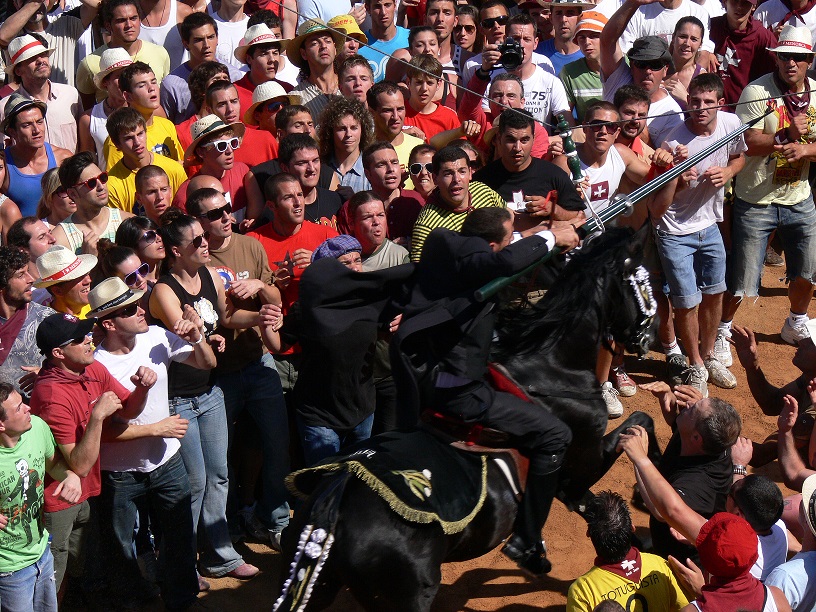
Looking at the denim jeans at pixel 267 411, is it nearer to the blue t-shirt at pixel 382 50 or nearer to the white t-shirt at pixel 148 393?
the white t-shirt at pixel 148 393

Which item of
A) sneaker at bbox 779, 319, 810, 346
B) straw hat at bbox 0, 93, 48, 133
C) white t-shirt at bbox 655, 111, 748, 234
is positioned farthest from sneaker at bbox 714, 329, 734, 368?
straw hat at bbox 0, 93, 48, 133

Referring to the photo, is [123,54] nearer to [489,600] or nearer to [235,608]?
[235,608]

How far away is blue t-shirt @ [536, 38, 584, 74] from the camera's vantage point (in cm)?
1070

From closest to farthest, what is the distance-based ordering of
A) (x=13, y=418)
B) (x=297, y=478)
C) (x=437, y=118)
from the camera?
(x=13, y=418)
(x=297, y=478)
(x=437, y=118)

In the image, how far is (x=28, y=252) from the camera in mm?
6879

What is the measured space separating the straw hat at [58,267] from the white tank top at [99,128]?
2.11m

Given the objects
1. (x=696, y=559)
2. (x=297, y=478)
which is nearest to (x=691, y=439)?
(x=696, y=559)

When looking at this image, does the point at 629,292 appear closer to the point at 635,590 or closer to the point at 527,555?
the point at 527,555

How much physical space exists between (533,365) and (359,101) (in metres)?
3.19

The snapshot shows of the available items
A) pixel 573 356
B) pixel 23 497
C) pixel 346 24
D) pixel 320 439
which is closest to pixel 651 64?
pixel 346 24

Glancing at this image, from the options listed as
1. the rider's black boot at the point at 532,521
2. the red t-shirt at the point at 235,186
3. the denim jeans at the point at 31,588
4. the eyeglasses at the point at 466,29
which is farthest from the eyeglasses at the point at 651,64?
the denim jeans at the point at 31,588

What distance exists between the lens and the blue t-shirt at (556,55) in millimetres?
10703

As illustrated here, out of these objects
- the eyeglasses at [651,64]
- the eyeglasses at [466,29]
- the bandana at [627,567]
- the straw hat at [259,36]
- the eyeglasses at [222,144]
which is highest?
the straw hat at [259,36]

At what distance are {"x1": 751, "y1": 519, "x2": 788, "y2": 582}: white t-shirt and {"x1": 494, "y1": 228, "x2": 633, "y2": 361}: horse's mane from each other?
5.37 feet
